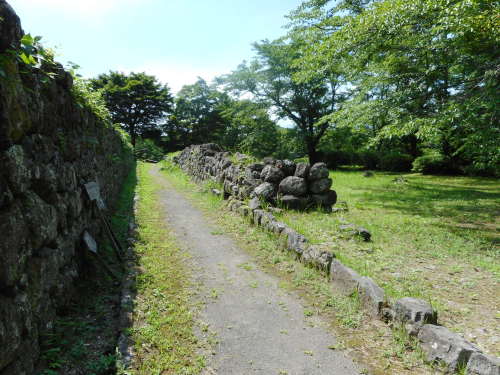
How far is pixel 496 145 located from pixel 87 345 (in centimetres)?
971

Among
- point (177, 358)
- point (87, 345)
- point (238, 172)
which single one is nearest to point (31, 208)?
point (87, 345)

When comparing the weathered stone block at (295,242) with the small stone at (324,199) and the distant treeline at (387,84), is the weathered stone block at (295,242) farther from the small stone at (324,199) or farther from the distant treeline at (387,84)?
the distant treeline at (387,84)

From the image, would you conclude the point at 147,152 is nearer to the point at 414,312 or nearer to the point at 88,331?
the point at 88,331

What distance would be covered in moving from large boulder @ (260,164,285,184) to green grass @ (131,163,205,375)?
3.29 metres

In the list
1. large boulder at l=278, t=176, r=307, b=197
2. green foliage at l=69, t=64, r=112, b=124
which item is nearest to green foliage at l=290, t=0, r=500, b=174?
large boulder at l=278, t=176, r=307, b=197

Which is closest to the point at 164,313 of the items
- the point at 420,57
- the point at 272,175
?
the point at 272,175

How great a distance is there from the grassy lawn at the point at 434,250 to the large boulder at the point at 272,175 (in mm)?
1237

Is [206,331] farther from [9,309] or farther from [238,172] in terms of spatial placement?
[238,172]

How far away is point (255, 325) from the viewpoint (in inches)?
134

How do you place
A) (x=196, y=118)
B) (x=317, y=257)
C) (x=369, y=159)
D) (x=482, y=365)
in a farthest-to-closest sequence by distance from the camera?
(x=196, y=118) → (x=369, y=159) → (x=317, y=257) → (x=482, y=365)

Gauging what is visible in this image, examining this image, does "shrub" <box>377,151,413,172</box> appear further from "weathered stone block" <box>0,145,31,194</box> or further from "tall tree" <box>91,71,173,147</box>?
"tall tree" <box>91,71,173,147</box>

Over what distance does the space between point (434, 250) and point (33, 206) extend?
6.18 meters

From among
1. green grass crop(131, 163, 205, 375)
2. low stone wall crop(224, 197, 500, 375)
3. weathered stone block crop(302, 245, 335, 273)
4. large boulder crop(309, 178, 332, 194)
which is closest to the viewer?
low stone wall crop(224, 197, 500, 375)

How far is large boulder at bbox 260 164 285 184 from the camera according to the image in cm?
807
